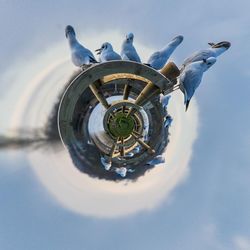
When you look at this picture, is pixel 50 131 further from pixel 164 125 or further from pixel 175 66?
pixel 175 66

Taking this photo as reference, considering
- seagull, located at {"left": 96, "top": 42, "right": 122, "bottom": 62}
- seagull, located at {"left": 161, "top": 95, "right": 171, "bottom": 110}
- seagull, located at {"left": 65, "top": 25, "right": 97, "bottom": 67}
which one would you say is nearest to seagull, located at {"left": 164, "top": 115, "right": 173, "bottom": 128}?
seagull, located at {"left": 161, "top": 95, "right": 171, "bottom": 110}

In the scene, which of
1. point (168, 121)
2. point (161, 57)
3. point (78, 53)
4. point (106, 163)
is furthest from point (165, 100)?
point (78, 53)

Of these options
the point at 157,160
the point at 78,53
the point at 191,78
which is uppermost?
the point at 78,53

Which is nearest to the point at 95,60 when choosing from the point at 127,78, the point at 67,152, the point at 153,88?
A: the point at 127,78

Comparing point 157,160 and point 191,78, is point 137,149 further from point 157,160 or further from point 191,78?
point 191,78

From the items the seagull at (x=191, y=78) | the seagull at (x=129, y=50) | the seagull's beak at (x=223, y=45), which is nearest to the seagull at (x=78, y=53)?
the seagull at (x=129, y=50)

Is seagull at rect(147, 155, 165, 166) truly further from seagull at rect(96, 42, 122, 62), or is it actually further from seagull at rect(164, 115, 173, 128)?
seagull at rect(96, 42, 122, 62)
